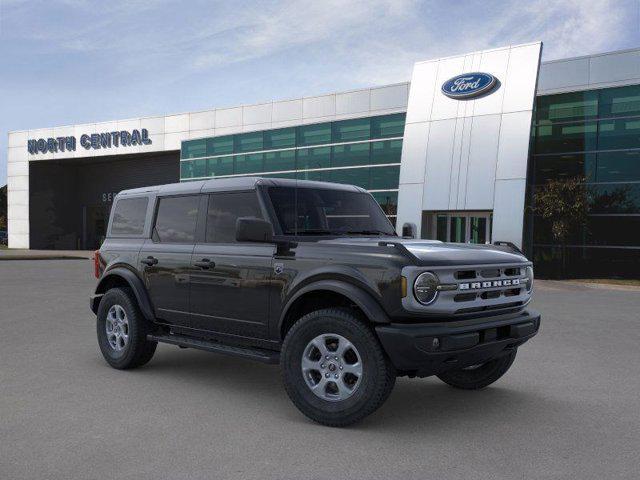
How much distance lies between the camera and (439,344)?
4.42m

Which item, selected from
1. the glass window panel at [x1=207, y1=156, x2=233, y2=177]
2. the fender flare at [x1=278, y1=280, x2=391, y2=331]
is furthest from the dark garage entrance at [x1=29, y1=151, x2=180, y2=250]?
the fender flare at [x1=278, y1=280, x2=391, y2=331]

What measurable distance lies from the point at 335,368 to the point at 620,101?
22.7 meters

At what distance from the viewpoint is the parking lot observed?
3.88 metres

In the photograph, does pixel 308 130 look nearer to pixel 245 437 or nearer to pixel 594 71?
pixel 594 71

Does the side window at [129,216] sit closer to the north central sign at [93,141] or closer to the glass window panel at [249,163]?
the glass window panel at [249,163]

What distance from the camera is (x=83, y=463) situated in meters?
3.90

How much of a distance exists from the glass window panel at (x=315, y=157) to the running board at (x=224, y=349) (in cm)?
2558

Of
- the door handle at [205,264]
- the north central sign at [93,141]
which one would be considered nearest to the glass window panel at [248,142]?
the north central sign at [93,141]

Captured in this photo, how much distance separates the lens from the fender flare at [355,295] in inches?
179

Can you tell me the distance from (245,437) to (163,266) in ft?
7.64

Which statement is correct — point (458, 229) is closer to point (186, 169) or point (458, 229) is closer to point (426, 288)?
point (186, 169)

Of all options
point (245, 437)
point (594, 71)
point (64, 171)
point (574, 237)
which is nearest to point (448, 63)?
point (594, 71)

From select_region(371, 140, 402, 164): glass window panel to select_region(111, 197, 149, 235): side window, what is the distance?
899 inches

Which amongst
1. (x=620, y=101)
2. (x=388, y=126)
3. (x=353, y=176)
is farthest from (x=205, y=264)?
(x=353, y=176)
